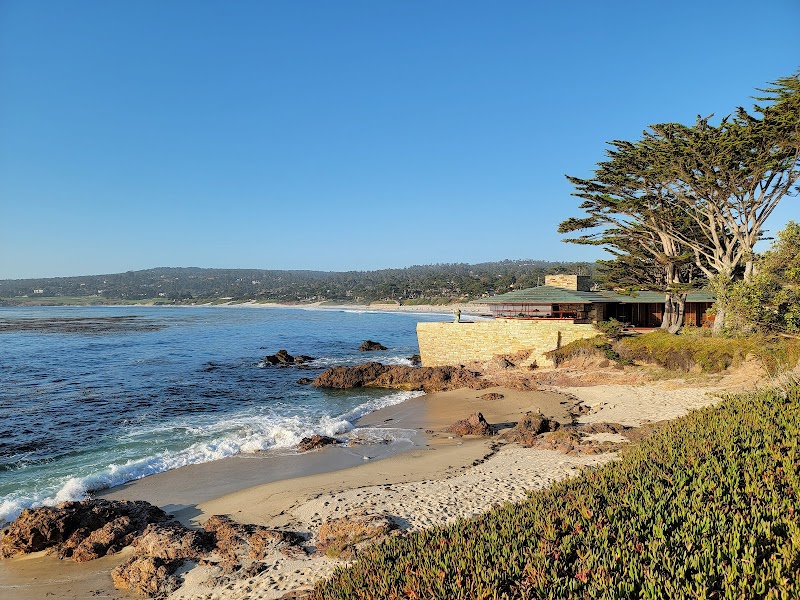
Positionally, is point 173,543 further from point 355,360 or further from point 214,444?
point 355,360

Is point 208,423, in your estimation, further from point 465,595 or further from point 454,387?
point 465,595

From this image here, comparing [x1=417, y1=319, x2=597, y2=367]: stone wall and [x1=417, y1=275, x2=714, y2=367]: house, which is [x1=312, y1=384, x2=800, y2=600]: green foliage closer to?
[x1=417, y1=319, x2=597, y2=367]: stone wall

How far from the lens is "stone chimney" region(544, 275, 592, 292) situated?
3108 cm

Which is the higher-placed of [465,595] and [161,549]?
[465,595]

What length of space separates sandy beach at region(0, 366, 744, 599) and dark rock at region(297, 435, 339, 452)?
0.41m

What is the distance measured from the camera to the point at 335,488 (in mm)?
10539

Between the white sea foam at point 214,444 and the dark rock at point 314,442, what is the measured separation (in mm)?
487

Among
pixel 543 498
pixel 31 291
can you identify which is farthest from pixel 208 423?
pixel 31 291

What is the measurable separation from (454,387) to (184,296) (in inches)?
6779

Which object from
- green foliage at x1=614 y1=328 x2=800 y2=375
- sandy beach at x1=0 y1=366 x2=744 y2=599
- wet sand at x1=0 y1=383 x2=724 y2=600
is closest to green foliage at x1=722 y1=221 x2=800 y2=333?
green foliage at x1=614 y1=328 x2=800 y2=375

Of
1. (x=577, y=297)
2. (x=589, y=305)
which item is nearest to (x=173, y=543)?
(x=577, y=297)

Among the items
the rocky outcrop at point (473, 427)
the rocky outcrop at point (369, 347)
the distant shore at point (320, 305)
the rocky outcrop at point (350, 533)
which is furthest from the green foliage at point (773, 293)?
the distant shore at point (320, 305)

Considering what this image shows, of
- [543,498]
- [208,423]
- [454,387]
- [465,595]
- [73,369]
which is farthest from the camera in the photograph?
[73,369]

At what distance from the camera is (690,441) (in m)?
6.77
